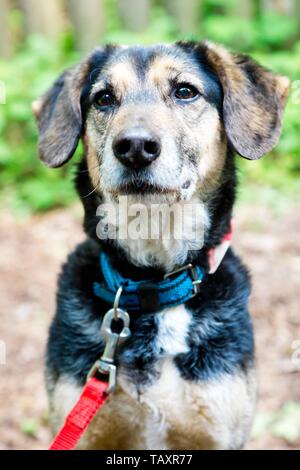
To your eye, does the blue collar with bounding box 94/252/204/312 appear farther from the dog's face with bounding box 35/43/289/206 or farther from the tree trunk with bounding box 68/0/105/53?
the tree trunk with bounding box 68/0/105/53

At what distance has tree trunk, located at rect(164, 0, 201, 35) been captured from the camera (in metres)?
8.33

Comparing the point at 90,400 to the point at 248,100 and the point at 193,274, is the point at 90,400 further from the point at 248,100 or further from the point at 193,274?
the point at 248,100

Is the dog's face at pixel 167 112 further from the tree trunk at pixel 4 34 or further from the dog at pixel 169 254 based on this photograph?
the tree trunk at pixel 4 34

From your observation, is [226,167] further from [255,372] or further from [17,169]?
[17,169]

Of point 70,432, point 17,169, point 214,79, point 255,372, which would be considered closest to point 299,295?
point 255,372

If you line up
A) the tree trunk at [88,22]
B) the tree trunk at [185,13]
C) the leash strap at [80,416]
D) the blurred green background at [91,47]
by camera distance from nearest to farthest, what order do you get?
1. the leash strap at [80,416]
2. the blurred green background at [91,47]
3. the tree trunk at [88,22]
4. the tree trunk at [185,13]

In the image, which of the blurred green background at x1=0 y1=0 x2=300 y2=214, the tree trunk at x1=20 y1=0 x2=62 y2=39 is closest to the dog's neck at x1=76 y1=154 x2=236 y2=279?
the blurred green background at x1=0 y1=0 x2=300 y2=214

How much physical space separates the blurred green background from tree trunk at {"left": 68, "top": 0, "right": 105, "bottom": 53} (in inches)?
0.4

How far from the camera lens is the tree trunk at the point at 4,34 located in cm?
771

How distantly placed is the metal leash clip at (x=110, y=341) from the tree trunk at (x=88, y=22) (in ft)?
17.6

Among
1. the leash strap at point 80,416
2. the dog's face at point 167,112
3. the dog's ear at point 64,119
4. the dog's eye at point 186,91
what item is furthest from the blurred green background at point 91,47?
the leash strap at point 80,416

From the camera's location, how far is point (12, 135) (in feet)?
24.4

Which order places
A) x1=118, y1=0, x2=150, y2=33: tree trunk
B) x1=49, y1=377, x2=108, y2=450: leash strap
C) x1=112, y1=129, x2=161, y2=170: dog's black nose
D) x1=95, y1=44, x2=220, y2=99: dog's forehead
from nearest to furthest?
x1=112, y1=129, x2=161, y2=170: dog's black nose
x1=49, y1=377, x2=108, y2=450: leash strap
x1=95, y1=44, x2=220, y2=99: dog's forehead
x1=118, y1=0, x2=150, y2=33: tree trunk
